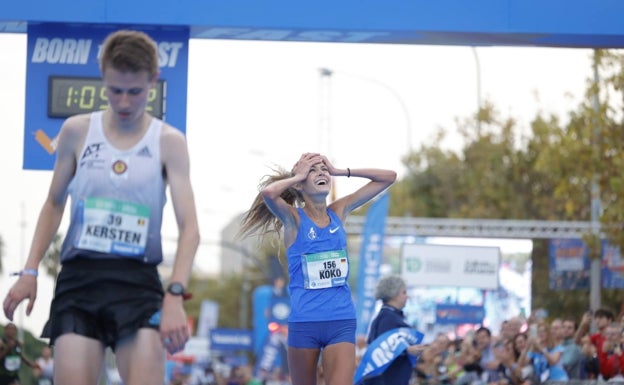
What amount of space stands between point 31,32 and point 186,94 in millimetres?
1649

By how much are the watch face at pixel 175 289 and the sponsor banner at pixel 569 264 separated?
23.1 meters

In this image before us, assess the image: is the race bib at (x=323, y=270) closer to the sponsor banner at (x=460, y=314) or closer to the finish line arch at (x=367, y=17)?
the finish line arch at (x=367, y=17)

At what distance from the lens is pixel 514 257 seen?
Result: 29.0m

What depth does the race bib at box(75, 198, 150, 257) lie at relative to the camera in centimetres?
520

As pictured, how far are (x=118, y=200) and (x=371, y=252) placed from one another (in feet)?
63.7

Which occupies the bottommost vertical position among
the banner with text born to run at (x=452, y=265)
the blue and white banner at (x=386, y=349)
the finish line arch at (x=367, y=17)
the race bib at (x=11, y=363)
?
the race bib at (x=11, y=363)

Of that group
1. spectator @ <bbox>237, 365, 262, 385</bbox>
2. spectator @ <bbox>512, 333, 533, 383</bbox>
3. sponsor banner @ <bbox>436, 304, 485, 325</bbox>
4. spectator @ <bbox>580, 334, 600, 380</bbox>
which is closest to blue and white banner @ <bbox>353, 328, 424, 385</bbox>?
spectator @ <bbox>512, 333, 533, 383</bbox>

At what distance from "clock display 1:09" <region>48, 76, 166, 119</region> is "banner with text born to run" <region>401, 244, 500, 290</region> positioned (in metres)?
15.8

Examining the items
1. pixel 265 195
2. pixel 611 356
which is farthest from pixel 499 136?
pixel 265 195

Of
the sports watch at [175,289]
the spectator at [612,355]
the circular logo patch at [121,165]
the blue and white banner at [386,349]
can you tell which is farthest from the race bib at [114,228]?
the spectator at [612,355]

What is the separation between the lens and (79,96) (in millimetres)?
12680

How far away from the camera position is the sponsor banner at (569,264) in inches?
1086

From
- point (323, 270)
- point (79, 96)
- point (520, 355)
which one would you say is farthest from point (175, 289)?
point (520, 355)

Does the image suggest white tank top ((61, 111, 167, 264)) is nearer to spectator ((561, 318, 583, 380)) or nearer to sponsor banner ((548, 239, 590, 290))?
spectator ((561, 318, 583, 380))
